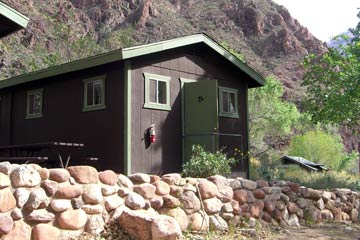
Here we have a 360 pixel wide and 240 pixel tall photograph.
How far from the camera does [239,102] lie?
47.0 feet

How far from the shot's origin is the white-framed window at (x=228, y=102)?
13.7m

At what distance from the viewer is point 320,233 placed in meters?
9.57

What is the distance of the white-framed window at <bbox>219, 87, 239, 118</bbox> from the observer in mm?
13688

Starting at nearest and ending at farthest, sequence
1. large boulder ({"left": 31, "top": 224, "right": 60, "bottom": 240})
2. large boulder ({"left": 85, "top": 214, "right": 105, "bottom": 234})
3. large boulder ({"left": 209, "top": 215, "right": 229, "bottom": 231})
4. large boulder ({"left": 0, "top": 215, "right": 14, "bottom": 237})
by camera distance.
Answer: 1. large boulder ({"left": 0, "top": 215, "right": 14, "bottom": 237})
2. large boulder ({"left": 31, "top": 224, "right": 60, "bottom": 240})
3. large boulder ({"left": 85, "top": 214, "right": 105, "bottom": 234})
4. large boulder ({"left": 209, "top": 215, "right": 229, "bottom": 231})

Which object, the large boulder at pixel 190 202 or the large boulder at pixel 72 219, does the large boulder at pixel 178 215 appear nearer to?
the large boulder at pixel 190 202

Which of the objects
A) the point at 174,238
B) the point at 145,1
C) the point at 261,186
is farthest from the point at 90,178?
the point at 145,1

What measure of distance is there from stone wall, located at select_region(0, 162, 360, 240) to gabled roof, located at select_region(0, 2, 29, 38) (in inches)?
135

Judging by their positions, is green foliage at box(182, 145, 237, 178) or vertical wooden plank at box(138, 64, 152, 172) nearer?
green foliage at box(182, 145, 237, 178)

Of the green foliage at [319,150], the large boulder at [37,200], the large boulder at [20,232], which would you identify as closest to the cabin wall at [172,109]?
the large boulder at [37,200]

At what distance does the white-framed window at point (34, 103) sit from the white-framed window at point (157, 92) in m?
3.96

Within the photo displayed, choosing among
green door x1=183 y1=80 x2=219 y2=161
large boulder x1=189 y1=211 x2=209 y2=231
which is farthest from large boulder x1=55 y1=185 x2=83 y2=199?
green door x1=183 y1=80 x2=219 y2=161

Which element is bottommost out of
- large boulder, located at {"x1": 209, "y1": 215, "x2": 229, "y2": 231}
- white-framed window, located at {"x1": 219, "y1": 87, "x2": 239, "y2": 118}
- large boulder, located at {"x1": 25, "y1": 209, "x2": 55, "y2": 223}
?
large boulder, located at {"x1": 209, "y1": 215, "x2": 229, "y2": 231}

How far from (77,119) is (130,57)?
277 cm

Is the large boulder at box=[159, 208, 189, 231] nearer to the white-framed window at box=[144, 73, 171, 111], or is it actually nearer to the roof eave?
the white-framed window at box=[144, 73, 171, 111]
